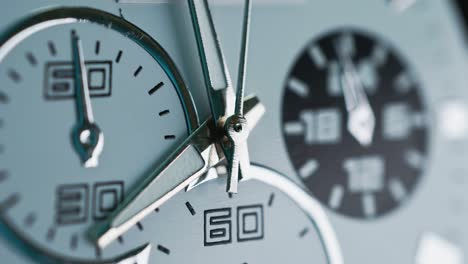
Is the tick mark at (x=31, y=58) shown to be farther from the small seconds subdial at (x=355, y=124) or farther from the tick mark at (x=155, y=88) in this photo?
the small seconds subdial at (x=355, y=124)

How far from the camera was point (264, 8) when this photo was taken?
990mm

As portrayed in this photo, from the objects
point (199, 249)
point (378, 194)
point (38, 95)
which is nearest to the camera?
point (38, 95)

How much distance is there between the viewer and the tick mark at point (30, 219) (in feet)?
2.59

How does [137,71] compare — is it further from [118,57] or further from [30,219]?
[30,219]

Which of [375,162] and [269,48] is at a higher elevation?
[269,48]

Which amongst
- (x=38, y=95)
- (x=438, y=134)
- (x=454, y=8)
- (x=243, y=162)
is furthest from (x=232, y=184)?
(x=454, y=8)

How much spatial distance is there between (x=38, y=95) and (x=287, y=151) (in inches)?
15.4

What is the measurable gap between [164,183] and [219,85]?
168 mm

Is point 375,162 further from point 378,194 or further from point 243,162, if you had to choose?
point 243,162

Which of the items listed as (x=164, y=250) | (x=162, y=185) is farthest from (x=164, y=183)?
(x=164, y=250)

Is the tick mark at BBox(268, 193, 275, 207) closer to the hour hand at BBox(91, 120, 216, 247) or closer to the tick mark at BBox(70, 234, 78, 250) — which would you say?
the hour hand at BBox(91, 120, 216, 247)

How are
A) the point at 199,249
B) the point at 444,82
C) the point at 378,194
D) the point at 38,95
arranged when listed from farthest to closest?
the point at 444,82, the point at 378,194, the point at 199,249, the point at 38,95

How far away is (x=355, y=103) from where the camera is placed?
1.07 meters

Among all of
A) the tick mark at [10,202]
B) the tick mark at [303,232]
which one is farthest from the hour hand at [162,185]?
the tick mark at [303,232]
